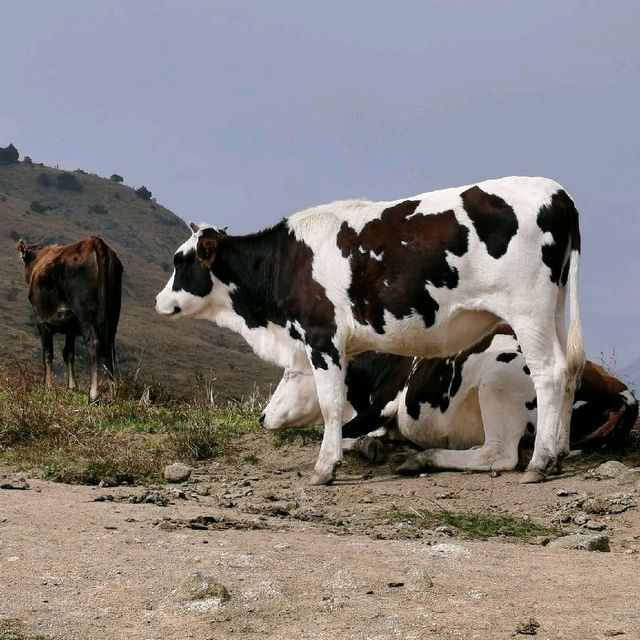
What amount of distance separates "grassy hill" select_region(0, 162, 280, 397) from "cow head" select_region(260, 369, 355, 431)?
3.91 m

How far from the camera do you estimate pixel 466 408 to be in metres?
9.90

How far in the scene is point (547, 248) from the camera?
8.84 meters

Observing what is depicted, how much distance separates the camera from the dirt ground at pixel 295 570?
14.5 feet

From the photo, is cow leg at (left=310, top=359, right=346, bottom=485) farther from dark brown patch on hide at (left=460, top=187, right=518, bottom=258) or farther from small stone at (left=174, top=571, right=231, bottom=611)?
small stone at (left=174, top=571, right=231, bottom=611)

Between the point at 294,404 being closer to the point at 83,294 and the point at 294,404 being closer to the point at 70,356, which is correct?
the point at 83,294

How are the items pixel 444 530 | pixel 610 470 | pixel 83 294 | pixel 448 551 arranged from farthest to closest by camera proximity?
pixel 83 294, pixel 610 470, pixel 444 530, pixel 448 551

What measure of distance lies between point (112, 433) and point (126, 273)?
231 feet

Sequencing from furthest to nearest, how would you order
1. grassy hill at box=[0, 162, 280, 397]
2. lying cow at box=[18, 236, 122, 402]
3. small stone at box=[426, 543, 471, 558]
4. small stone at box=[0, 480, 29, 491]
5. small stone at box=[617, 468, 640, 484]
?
grassy hill at box=[0, 162, 280, 397] < lying cow at box=[18, 236, 122, 402] < small stone at box=[617, 468, 640, 484] < small stone at box=[0, 480, 29, 491] < small stone at box=[426, 543, 471, 558]

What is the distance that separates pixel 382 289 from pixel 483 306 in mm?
870

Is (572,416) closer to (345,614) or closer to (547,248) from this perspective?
(547,248)

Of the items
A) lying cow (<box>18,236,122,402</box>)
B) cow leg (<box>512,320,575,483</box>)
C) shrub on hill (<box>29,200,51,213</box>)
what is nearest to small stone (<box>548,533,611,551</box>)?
A: cow leg (<box>512,320,575,483</box>)

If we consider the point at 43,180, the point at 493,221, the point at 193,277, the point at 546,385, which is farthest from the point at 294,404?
the point at 43,180

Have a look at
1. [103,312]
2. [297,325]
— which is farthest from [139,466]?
[103,312]

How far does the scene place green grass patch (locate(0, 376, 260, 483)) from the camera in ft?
29.6
